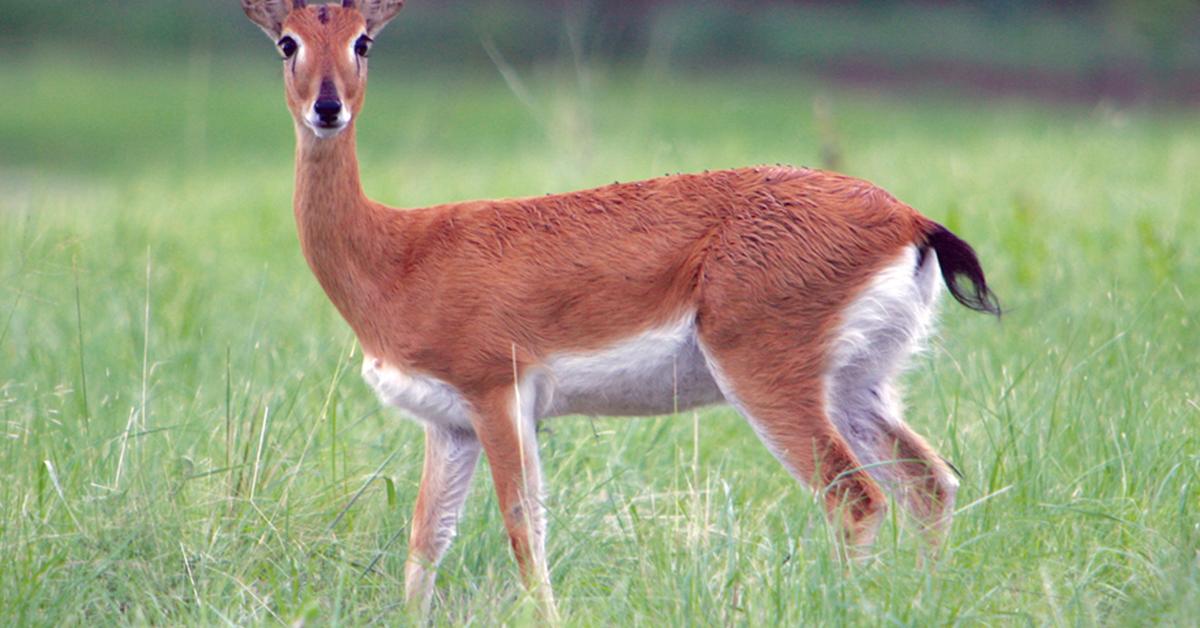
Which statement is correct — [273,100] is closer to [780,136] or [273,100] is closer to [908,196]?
[780,136]

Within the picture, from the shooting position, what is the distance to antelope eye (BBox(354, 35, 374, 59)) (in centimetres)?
432

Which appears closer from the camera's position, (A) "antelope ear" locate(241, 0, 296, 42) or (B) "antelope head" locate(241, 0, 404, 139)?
(B) "antelope head" locate(241, 0, 404, 139)

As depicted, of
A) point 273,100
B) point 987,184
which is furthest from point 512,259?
point 273,100

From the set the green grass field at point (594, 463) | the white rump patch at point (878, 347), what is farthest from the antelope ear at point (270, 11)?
the white rump patch at point (878, 347)

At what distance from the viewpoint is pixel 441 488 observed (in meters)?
4.35

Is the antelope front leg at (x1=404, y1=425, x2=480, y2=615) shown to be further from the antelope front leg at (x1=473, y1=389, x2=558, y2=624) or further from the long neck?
the long neck

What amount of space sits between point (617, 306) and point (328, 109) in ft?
3.12

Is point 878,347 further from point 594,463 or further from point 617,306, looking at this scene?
point 594,463

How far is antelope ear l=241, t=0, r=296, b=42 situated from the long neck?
12.2 inches

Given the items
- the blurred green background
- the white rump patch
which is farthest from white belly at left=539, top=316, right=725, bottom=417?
the blurred green background

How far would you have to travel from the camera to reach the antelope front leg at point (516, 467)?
402 centimetres

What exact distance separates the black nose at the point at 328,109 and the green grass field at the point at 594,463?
86 cm

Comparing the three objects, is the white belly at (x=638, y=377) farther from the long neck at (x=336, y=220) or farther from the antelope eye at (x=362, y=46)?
the antelope eye at (x=362, y=46)

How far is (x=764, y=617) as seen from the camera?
3412mm
